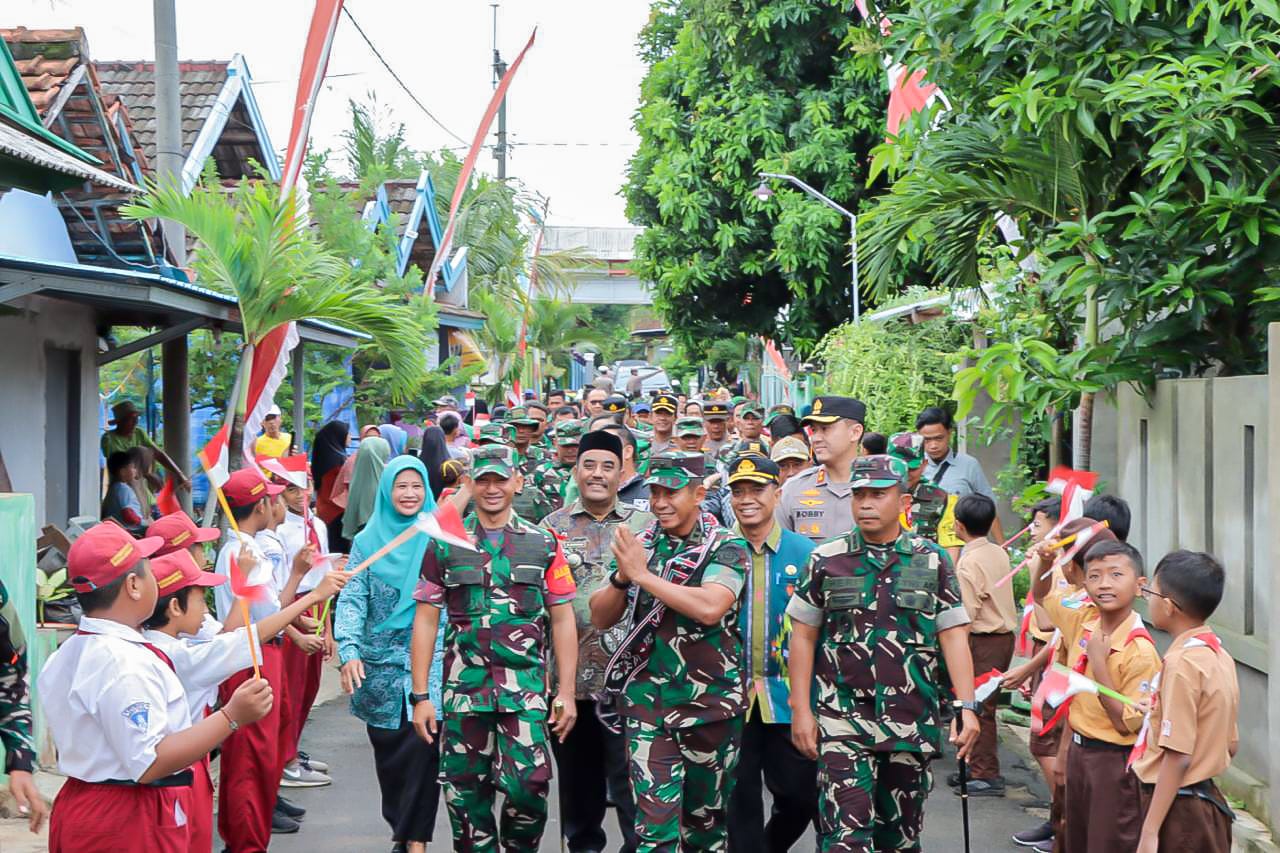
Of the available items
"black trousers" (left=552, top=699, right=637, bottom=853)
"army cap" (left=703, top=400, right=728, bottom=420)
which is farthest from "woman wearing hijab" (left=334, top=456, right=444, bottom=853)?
"army cap" (left=703, top=400, right=728, bottom=420)

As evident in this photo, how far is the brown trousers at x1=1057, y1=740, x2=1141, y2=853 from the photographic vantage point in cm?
585

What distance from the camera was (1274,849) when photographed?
7.07 metres

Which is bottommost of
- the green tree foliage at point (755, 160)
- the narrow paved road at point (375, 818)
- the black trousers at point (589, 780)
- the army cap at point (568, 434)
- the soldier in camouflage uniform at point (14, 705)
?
the narrow paved road at point (375, 818)

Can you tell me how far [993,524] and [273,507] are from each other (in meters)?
4.42

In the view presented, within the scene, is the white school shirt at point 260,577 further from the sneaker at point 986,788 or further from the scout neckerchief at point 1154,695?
the sneaker at point 986,788

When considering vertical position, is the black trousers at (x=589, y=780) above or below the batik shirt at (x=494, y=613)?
below

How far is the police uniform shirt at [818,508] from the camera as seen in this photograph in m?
8.55

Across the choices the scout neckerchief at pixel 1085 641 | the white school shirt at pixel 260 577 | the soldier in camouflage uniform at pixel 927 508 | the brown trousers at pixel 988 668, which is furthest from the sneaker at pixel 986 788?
the white school shirt at pixel 260 577

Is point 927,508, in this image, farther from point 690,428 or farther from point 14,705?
point 14,705

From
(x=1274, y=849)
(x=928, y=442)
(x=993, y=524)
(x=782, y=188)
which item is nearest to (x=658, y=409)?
(x=928, y=442)

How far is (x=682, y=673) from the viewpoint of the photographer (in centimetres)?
629

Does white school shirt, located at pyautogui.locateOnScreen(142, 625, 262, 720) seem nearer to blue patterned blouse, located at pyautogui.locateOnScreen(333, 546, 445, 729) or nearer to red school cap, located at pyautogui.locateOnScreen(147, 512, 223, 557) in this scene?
red school cap, located at pyautogui.locateOnScreen(147, 512, 223, 557)

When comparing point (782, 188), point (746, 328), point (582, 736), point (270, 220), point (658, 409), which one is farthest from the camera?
point (746, 328)

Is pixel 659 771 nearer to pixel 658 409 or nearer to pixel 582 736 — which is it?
pixel 582 736
